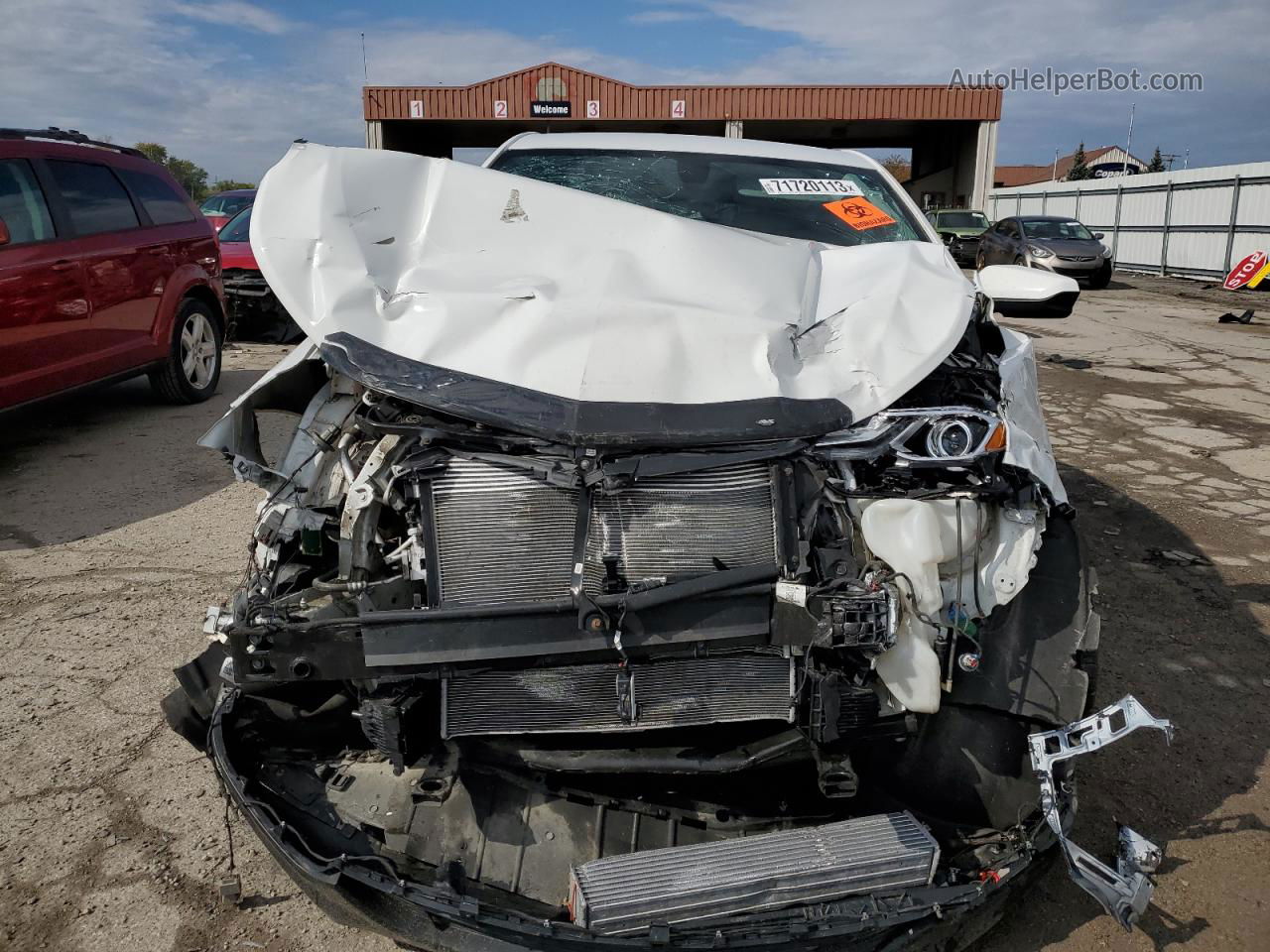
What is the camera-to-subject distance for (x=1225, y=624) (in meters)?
3.90

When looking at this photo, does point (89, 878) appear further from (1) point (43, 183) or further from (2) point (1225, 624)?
(1) point (43, 183)

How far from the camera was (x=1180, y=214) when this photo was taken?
2103 cm

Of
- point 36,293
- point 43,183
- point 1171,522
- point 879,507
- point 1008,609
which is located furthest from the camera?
point 43,183

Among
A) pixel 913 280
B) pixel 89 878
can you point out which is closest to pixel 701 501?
pixel 913 280

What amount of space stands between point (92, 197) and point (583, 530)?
576 centimetres

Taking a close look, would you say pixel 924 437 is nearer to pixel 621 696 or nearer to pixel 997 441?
pixel 997 441

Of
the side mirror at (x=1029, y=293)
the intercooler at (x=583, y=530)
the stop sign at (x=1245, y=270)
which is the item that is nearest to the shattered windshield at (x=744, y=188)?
the side mirror at (x=1029, y=293)

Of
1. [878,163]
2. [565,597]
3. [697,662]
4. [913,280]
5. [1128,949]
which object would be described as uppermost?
[878,163]

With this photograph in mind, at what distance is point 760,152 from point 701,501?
2478 mm

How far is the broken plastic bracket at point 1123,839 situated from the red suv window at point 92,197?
20.7 feet

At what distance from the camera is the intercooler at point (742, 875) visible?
→ 1937 mm

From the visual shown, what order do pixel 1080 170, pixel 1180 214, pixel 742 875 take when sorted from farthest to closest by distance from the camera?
pixel 1080 170 → pixel 1180 214 → pixel 742 875

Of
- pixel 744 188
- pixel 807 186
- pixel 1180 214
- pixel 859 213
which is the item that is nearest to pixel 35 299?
pixel 744 188

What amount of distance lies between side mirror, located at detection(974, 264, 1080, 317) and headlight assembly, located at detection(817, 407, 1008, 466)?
1319 millimetres
